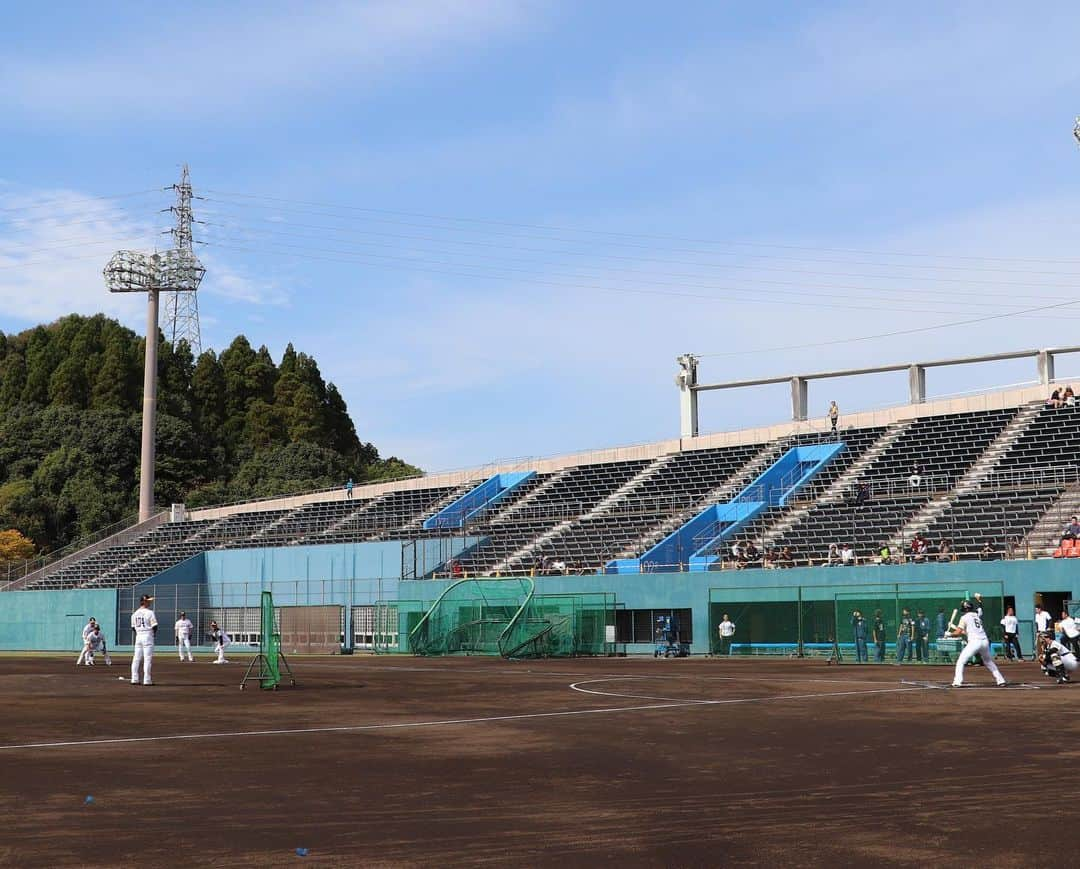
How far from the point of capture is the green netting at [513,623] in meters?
42.8

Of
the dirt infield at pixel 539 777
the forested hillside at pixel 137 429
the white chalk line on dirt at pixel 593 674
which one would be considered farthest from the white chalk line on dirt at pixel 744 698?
the forested hillside at pixel 137 429

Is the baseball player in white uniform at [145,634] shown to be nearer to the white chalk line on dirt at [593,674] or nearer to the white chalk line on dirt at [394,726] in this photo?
the white chalk line on dirt at [593,674]

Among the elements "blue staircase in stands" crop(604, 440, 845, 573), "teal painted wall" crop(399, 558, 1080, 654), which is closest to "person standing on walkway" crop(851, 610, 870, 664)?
"teal painted wall" crop(399, 558, 1080, 654)

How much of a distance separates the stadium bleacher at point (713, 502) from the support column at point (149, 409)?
3.42m

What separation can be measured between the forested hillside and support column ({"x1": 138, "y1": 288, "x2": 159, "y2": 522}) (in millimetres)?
9583

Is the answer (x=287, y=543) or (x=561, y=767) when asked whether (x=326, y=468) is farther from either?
(x=561, y=767)

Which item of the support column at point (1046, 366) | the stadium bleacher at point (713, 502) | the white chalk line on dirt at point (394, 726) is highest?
the support column at point (1046, 366)

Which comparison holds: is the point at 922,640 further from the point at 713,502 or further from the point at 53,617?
the point at 53,617

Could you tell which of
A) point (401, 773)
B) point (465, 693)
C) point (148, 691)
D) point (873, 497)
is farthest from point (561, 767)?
point (873, 497)

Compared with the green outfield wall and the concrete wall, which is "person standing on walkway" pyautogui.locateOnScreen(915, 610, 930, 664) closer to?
the concrete wall

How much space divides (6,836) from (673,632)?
36.1m

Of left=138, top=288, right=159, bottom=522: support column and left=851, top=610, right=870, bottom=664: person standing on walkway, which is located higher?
left=138, top=288, right=159, bottom=522: support column

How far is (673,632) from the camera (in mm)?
44281

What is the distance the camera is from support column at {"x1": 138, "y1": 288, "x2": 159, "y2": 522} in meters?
75.3
